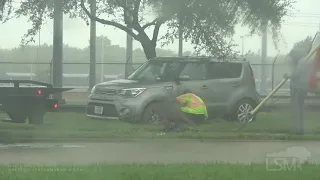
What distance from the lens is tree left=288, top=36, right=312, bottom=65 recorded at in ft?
32.8

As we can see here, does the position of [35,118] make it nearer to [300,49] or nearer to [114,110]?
[114,110]

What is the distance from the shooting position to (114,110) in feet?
37.0

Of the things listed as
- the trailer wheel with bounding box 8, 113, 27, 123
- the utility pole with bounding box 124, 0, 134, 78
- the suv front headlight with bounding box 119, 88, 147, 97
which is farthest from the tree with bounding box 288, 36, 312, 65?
the trailer wheel with bounding box 8, 113, 27, 123

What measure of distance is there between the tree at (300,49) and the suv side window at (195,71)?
8.06ft

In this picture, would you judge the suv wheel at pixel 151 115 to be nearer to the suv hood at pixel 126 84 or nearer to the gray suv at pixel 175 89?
the gray suv at pixel 175 89

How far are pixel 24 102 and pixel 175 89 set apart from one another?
3.21m

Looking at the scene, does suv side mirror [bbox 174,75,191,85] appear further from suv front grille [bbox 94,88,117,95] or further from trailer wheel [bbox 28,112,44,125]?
trailer wheel [bbox 28,112,44,125]

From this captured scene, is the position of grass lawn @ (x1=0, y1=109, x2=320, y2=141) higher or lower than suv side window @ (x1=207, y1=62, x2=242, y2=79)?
lower

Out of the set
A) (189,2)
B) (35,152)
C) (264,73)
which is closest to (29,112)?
(35,152)

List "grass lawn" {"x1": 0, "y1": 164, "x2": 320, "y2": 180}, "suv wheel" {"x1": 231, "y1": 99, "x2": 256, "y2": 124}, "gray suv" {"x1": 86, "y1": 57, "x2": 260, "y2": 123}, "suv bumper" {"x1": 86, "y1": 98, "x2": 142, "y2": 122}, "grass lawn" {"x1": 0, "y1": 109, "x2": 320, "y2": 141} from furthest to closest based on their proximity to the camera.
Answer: "suv wheel" {"x1": 231, "y1": 99, "x2": 256, "y2": 124} → "gray suv" {"x1": 86, "y1": 57, "x2": 260, "y2": 123} → "suv bumper" {"x1": 86, "y1": 98, "x2": 142, "y2": 122} → "grass lawn" {"x1": 0, "y1": 109, "x2": 320, "y2": 141} → "grass lawn" {"x1": 0, "y1": 164, "x2": 320, "y2": 180}

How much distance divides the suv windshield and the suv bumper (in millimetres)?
919

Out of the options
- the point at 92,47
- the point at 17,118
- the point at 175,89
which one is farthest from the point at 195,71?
the point at 17,118

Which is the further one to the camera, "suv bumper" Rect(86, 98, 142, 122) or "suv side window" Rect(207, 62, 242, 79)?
"suv side window" Rect(207, 62, 242, 79)

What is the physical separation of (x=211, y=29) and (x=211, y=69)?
998 mm
